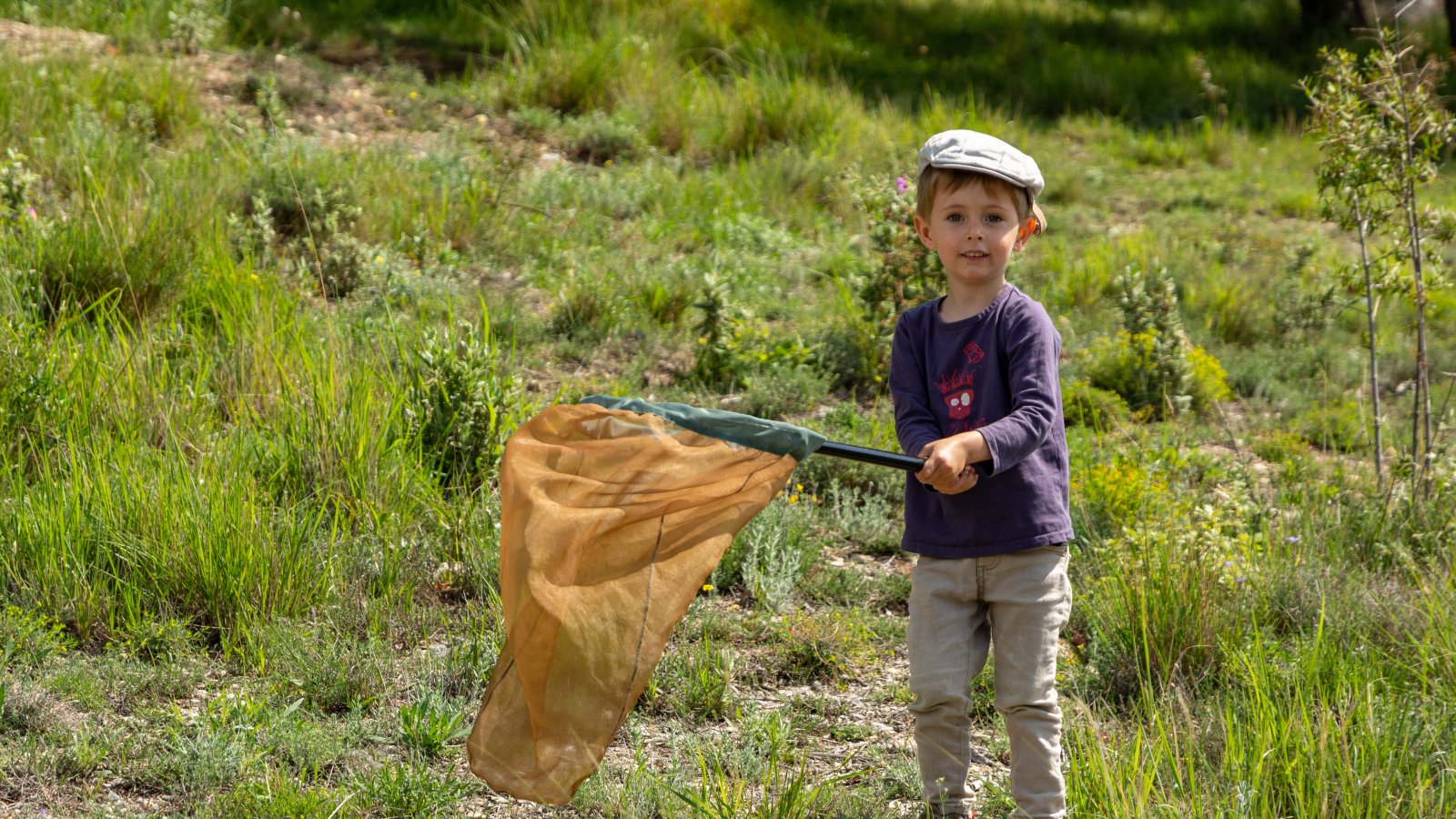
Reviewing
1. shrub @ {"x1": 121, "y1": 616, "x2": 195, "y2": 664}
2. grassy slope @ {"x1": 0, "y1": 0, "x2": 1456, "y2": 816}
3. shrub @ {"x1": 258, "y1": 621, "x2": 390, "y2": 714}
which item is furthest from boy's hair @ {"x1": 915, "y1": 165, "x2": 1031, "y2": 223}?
shrub @ {"x1": 121, "y1": 616, "x2": 195, "y2": 664}

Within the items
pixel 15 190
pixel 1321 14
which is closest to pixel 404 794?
pixel 15 190

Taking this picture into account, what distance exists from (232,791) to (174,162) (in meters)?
4.12

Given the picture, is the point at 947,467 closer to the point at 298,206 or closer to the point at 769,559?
the point at 769,559

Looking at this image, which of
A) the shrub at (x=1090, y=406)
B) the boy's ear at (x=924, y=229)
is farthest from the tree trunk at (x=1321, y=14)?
the boy's ear at (x=924, y=229)

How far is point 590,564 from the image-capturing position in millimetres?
2672

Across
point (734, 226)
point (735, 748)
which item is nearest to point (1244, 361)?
point (734, 226)

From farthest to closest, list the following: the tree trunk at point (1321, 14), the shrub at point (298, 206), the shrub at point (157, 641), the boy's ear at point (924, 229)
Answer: the tree trunk at point (1321, 14) < the shrub at point (298, 206) < the shrub at point (157, 641) < the boy's ear at point (924, 229)

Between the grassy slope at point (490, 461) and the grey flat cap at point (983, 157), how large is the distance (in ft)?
3.78

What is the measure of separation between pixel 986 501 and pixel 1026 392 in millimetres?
245

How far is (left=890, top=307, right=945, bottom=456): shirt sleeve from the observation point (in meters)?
2.74

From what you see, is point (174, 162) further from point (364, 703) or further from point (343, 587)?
point (364, 703)

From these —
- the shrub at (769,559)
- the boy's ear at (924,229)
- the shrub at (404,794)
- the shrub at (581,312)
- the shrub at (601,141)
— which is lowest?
the shrub at (404,794)

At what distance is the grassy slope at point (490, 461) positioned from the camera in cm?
303

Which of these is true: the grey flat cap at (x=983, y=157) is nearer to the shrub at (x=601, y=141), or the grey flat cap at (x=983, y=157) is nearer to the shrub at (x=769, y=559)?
the shrub at (x=769, y=559)
